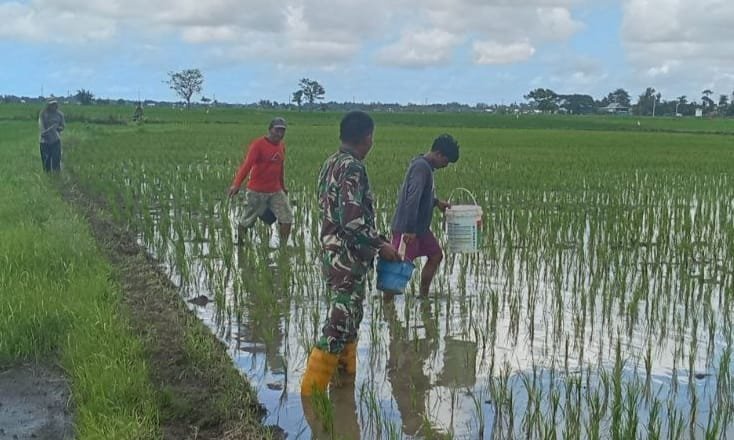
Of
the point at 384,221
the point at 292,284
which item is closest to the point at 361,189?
the point at 292,284

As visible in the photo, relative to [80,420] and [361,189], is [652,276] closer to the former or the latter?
[361,189]

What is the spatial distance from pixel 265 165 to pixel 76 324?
3.53 m

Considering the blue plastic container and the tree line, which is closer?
the blue plastic container

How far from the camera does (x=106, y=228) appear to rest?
8719 mm

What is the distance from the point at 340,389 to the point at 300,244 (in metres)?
3.77

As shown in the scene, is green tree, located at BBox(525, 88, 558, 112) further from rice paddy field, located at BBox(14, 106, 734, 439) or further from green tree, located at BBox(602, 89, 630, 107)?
rice paddy field, located at BBox(14, 106, 734, 439)

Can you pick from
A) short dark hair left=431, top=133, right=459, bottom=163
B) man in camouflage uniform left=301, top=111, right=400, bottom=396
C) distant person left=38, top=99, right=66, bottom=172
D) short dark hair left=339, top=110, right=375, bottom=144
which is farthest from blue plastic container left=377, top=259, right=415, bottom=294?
distant person left=38, top=99, right=66, bottom=172

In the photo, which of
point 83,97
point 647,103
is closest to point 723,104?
point 647,103

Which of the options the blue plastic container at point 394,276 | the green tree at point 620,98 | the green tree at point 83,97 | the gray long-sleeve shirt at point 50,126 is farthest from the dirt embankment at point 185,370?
the green tree at point 620,98

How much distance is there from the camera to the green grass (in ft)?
11.8

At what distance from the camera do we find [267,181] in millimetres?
7945

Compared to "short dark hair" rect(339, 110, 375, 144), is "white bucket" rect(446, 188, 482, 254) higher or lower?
lower

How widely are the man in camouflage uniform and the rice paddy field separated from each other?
0.84ft

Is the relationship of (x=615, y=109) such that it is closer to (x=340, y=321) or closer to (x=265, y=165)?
(x=265, y=165)
